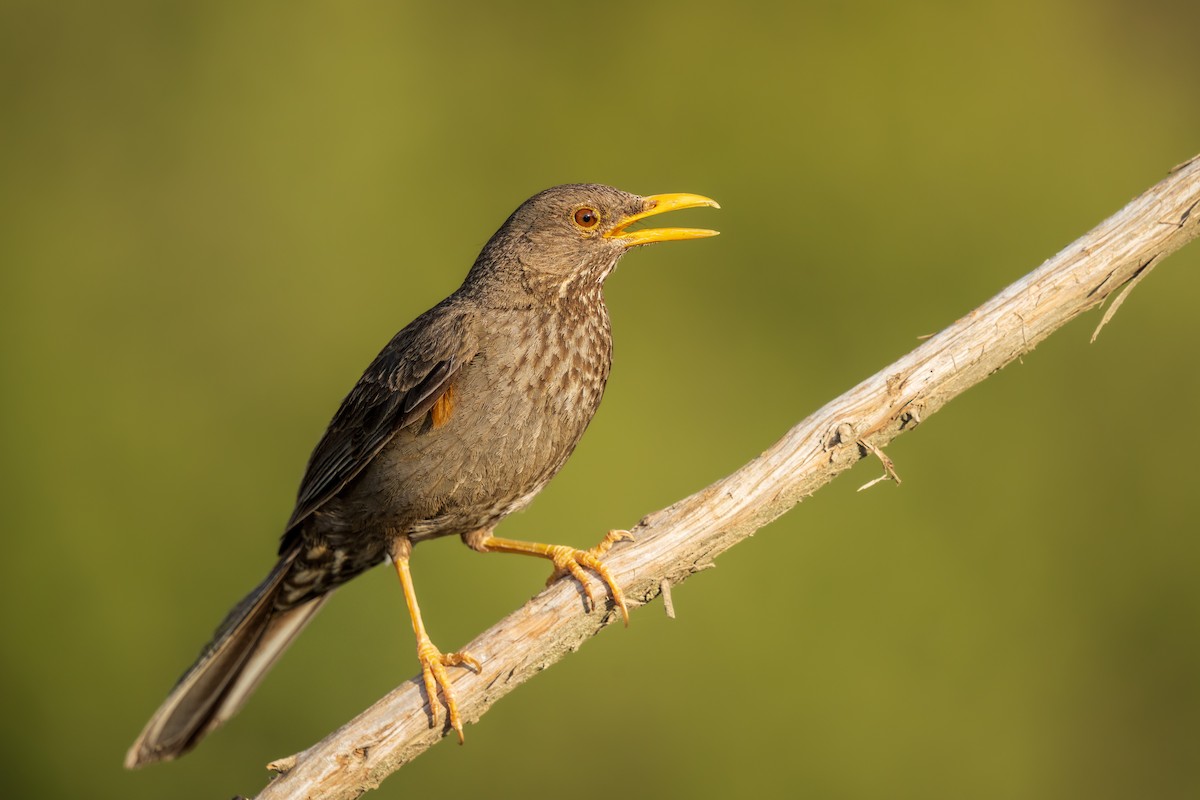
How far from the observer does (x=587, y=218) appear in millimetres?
5535

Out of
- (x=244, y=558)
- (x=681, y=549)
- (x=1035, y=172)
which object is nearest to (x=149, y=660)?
(x=244, y=558)

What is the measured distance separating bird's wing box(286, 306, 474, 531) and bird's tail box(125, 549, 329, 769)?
0.51m

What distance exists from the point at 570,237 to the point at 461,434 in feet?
3.50

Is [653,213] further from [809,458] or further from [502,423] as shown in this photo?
[809,458]

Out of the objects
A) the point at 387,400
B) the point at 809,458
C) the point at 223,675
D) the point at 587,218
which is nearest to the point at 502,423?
the point at 387,400

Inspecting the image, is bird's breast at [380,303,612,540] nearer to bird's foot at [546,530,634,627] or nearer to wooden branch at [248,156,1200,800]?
bird's foot at [546,530,634,627]

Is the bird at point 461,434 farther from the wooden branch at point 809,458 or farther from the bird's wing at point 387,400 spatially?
the wooden branch at point 809,458

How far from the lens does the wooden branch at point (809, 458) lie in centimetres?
422

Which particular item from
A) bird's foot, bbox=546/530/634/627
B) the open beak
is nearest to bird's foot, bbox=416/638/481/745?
bird's foot, bbox=546/530/634/627

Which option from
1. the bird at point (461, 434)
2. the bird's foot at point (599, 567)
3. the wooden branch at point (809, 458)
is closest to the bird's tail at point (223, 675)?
the bird at point (461, 434)

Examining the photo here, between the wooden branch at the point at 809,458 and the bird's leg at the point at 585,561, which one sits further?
the bird's leg at the point at 585,561

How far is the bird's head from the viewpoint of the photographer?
17.6 ft

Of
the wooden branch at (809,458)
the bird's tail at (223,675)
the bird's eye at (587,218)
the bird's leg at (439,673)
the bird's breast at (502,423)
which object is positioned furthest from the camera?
the bird's tail at (223,675)

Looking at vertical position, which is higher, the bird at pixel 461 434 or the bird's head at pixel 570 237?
the bird's head at pixel 570 237
